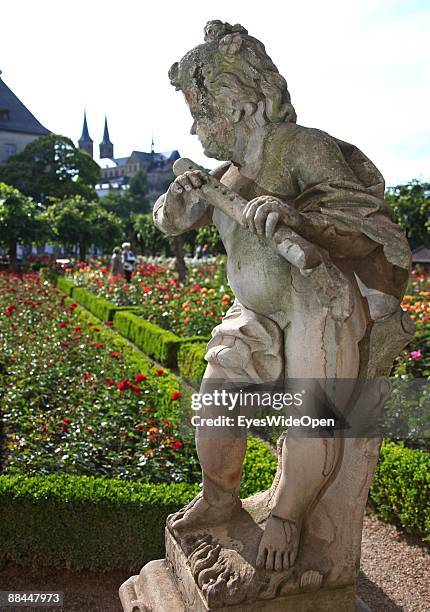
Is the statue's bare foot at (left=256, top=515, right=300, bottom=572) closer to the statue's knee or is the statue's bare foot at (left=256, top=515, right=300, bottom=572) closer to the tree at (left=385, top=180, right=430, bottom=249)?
the statue's knee

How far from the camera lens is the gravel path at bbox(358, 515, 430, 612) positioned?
139 inches

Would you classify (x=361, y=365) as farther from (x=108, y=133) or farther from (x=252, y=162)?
(x=108, y=133)

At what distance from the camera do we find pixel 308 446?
212 centimetres

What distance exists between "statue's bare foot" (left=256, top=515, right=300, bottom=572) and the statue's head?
4.83ft

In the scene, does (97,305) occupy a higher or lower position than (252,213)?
lower

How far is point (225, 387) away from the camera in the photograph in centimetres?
226

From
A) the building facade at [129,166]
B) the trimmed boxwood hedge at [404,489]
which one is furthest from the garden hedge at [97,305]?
the building facade at [129,166]

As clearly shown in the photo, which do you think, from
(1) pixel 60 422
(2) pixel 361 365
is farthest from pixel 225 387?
(1) pixel 60 422

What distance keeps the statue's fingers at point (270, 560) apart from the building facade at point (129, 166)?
75572 mm

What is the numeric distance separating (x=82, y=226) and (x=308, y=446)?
24.3 meters

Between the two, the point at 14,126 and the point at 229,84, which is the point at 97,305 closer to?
the point at 229,84

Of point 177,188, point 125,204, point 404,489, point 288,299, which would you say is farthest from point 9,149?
point 288,299

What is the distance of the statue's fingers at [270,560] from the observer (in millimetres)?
2117

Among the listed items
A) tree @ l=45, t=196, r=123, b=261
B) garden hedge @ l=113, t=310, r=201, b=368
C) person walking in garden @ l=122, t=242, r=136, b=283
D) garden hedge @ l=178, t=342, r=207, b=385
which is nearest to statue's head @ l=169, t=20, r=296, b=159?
garden hedge @ l=178, t=342, r=207, b=385
